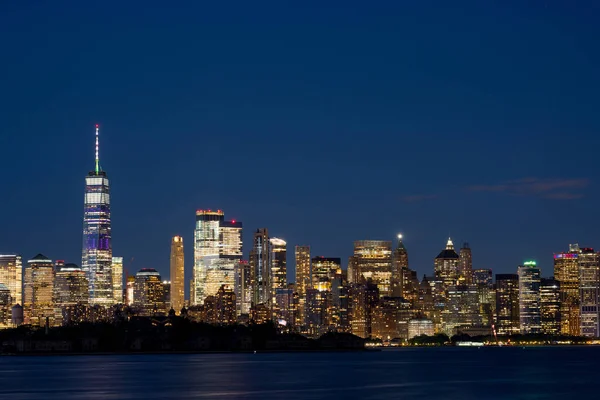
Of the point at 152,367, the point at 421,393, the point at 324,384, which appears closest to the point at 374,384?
the point at 324,384

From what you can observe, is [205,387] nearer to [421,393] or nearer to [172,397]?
[172,397]

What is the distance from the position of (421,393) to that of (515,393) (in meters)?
9.71

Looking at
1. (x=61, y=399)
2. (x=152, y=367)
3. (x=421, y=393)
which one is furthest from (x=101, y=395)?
(x=152, y=367)

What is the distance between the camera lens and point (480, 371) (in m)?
172

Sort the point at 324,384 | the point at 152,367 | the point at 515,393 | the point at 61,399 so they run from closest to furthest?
the point at 61,399 → the point at 515,393 → the point at 324,384 → the point at 152,367

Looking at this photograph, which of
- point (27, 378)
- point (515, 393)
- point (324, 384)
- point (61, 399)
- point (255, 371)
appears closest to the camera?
point (61, 399)

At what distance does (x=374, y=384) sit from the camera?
135m

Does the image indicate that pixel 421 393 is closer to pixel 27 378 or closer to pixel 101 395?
pixel 101 395

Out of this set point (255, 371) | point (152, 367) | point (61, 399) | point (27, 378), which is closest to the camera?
point (61, 399)

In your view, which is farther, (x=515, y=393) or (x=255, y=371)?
(x=255, y=371)

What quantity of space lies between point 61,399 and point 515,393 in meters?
46.0

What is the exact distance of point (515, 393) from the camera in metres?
121

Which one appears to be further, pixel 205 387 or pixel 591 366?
pixel 591 366

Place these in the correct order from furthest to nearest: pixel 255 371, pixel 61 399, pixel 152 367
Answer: pixel 152 367 < pixel 255 371 < pixel 61 399
